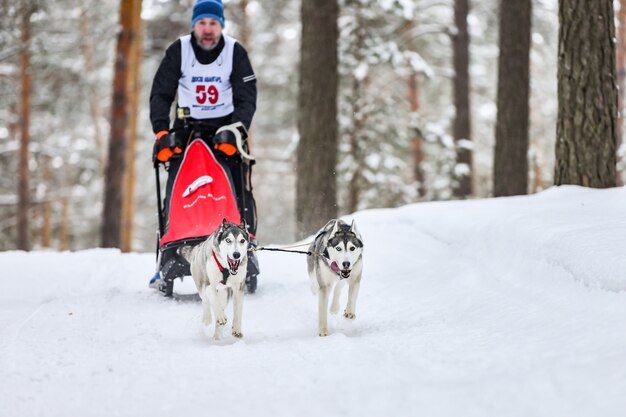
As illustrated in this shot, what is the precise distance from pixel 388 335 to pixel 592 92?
4015 mm

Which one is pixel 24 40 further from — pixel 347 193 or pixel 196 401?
pixel 196 401

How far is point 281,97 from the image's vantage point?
1989cm

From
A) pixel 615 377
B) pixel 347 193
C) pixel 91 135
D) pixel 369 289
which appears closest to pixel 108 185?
pixel 347 193

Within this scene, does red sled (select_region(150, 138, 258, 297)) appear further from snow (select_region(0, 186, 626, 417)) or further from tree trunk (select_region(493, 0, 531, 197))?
tree trunk (select_region(493, 0, 531, 197))

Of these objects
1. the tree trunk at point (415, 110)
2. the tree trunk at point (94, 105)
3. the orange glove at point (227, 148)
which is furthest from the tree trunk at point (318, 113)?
the tree trunk at point (94, 105)

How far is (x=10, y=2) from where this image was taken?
14922 mm

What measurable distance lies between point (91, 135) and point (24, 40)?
8.95 m

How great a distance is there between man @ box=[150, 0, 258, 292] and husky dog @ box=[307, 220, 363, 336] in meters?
1.39

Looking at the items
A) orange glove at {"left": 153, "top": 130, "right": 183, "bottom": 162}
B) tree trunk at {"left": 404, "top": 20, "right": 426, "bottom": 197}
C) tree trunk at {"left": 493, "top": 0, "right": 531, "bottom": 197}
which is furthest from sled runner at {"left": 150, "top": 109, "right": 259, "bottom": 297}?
tree trunk at {"left": 404, "top": 20, "right": 426, "bottom": 197}

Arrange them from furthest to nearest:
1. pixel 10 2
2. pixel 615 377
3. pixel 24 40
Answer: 1. pixel 24 40
2. pixel 10 2
3. pixel 615 377

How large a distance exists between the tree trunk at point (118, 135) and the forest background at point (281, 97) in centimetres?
11

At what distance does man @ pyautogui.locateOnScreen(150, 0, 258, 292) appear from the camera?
5777 millimetres

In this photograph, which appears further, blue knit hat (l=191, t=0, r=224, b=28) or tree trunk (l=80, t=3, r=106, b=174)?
tree trunk (l=80, t=3, r=106, b=174)

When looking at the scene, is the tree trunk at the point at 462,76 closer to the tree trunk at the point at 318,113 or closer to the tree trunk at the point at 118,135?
the tree trunk at the point at 318,113
